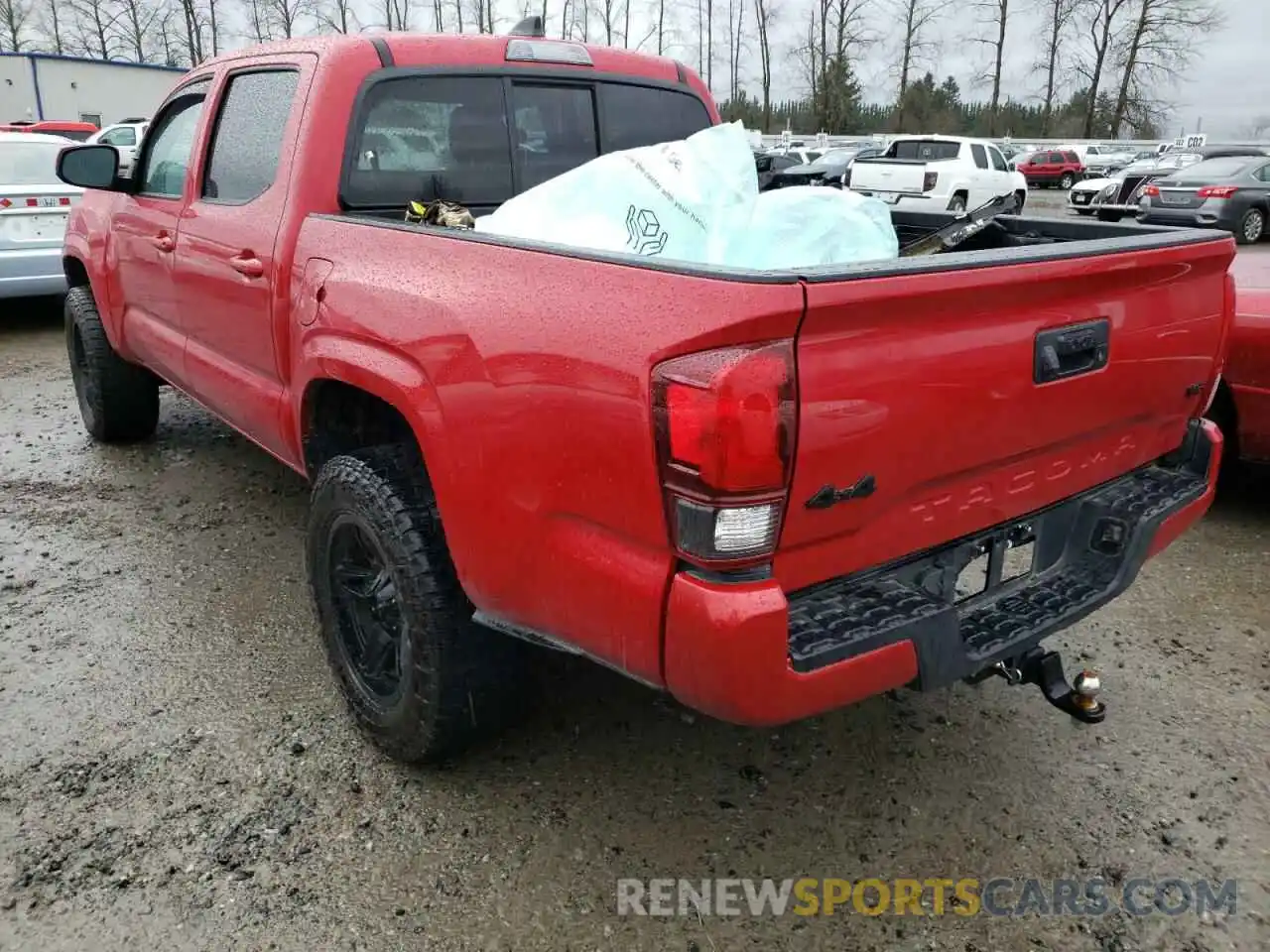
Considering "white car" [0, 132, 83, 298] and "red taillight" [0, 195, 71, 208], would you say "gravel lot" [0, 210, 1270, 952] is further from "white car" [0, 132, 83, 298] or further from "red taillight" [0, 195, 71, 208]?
"red taillight" [0, 195, 71, 208]

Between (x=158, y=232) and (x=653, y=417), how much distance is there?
304cm

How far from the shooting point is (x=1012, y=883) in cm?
233

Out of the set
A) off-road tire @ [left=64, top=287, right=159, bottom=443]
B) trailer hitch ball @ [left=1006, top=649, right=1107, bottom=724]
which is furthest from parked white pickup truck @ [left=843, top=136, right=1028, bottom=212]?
trailer hitch ball @ [left=1006, top=649, right=1107, bottom=724]

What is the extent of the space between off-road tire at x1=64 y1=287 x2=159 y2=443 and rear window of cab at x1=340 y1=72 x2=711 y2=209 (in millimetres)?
2621

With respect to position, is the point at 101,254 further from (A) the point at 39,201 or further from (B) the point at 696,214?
(A) the point at 39,201

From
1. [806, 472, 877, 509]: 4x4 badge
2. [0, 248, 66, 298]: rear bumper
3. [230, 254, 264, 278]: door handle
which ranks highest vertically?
[230, 254, 264, 278]: door handle

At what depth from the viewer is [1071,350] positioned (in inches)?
85.2

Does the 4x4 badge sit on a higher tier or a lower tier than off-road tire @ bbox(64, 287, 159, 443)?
higher

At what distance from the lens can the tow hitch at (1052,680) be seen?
2453mm

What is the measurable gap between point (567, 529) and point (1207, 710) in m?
2.21

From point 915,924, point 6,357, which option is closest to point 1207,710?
point 915,924

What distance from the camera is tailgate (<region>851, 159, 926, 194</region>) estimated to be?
1880 cm

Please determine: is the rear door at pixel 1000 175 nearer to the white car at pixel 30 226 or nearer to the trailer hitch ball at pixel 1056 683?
the white car at pixel 30 226

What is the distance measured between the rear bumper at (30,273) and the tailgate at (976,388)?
8016 mm
